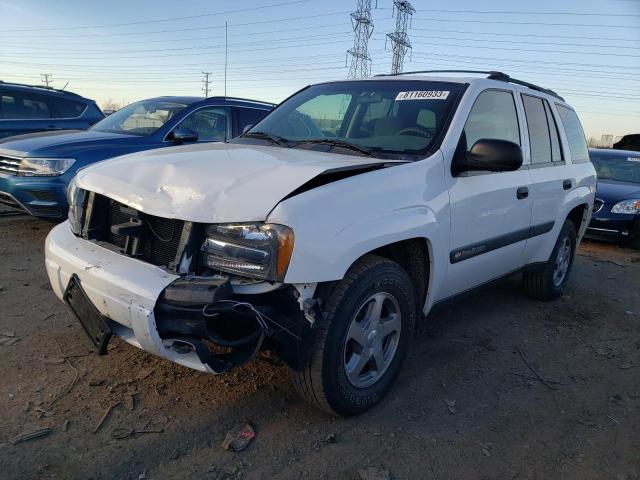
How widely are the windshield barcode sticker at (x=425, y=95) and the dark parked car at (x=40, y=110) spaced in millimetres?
7324

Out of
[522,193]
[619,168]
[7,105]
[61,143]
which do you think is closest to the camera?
[522,193]

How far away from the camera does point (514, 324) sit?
4.35 m

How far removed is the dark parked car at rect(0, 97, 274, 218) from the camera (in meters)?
5.44

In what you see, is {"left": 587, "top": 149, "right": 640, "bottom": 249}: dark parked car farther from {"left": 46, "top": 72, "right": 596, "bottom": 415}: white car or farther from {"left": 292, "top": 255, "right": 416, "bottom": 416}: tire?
{"left": 292, "top": 255, "right": 416, "bottom": 416}: tire

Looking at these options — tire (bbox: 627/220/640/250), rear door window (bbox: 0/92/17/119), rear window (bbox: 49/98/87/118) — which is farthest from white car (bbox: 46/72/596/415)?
rear door window (bbox: 0/92/17/119)

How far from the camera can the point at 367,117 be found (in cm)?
360

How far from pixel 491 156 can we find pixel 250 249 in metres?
1.58

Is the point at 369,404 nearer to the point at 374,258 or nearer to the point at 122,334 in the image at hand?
the point at 374,258

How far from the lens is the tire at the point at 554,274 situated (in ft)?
15.7

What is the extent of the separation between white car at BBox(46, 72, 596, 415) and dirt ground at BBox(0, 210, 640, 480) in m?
0.28

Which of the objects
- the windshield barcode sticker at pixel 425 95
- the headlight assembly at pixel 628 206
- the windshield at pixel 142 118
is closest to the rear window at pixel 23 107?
the windshield at pixel 142 118

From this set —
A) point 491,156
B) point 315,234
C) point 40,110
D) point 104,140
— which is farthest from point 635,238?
point 40,110

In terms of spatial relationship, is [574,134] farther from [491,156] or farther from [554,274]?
[491,156]

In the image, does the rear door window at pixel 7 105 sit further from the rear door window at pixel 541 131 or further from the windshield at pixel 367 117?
the rear door window at pixel 541 131
